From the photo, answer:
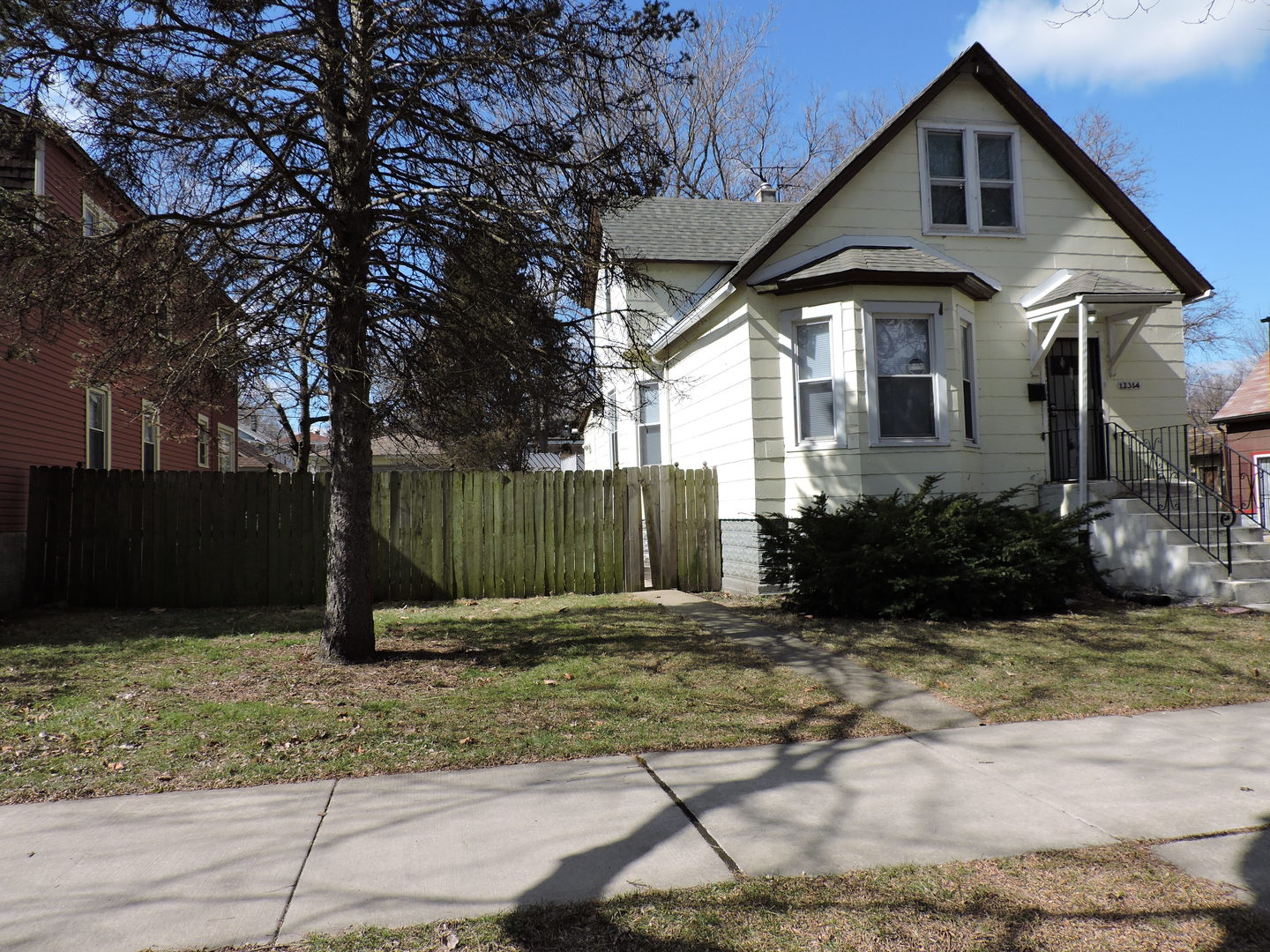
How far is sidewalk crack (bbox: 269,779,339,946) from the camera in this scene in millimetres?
3043

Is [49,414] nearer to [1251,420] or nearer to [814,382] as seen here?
[814,382]

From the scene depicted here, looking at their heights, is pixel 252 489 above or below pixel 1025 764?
above

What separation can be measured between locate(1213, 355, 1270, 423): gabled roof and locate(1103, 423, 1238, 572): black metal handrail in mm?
11868

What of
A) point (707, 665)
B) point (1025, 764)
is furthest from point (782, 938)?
point (707, 665)

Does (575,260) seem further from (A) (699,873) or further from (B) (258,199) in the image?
(A) (699,873)

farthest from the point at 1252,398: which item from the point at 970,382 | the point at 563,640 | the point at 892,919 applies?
the point at 892,919

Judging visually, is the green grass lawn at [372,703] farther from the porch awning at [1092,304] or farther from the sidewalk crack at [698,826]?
the porch awning at [1092,304]

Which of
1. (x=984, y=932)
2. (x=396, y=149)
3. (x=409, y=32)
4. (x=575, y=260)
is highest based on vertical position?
(x=409, y=32)

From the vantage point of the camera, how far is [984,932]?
2.96 meters

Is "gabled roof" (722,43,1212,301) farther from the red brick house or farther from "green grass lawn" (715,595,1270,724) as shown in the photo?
the red brick house

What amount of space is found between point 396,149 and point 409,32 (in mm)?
953

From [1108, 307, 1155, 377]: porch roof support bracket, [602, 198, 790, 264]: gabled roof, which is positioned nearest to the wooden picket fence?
[602, 198, 790, 264]: gabled roof

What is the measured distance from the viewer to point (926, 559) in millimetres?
9250

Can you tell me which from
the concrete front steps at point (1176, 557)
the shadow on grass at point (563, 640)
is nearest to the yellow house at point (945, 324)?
the concrete front steps at point (1176, 557)
